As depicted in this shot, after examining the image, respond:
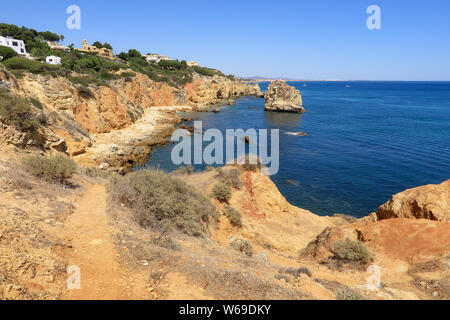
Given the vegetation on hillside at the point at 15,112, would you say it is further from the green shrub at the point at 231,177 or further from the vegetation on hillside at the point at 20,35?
the vegetation on hillside at the point at 20,35

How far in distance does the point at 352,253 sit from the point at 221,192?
7.37 meters

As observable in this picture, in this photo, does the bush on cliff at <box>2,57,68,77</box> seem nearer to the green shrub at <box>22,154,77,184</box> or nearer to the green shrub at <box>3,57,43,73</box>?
the green shrub at <box>3,57,43,73</box>

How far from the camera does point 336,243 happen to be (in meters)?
11.1

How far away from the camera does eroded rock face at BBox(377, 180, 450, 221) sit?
11.7 metres

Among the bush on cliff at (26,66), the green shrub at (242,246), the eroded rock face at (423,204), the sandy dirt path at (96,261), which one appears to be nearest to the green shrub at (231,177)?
the green shrub at (242,246)

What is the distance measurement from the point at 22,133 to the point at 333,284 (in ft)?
52.2

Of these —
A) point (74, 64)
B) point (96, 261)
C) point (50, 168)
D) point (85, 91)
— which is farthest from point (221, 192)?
point (74, 64)

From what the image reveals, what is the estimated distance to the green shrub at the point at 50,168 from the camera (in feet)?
32.4

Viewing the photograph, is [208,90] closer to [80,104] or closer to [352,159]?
[80,104]

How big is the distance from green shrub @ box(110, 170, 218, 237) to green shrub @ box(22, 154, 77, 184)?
1.81m

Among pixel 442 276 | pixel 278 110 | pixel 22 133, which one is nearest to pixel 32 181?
pixel 22 133

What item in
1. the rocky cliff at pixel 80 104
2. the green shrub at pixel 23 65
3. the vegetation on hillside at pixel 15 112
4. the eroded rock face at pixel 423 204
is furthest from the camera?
the green shrub at pixel 23 65

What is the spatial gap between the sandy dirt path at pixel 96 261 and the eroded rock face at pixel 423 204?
12.7 meters
